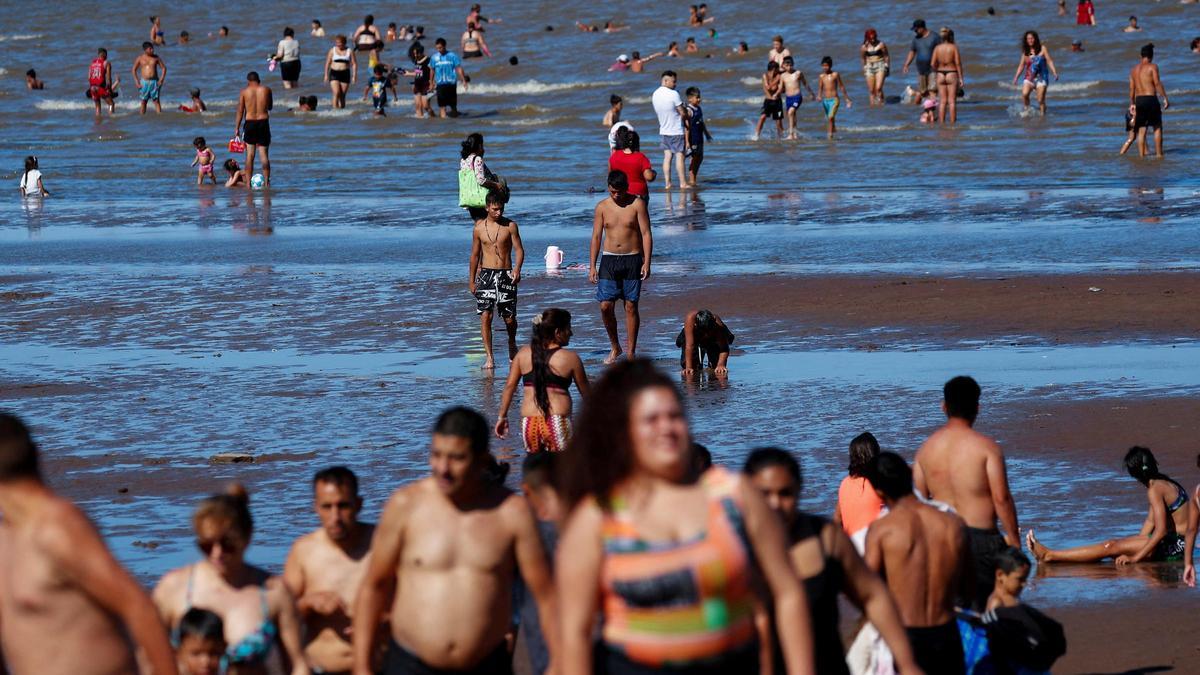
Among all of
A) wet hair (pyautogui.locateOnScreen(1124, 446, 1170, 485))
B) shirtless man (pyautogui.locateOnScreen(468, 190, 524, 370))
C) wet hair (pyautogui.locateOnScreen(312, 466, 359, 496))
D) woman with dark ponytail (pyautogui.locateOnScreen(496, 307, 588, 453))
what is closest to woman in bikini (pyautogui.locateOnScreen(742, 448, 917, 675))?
wet hair (pyautogui.locateOnScreen(312, 466, 359, 496))

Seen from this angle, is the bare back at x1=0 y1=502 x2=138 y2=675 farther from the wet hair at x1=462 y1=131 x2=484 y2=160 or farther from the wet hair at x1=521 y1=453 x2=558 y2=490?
the wet hair at x1=462 y1=131 x2=484 y2=160

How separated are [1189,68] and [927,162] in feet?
49.0

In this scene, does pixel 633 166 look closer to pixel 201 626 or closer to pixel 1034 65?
pixel 201 626

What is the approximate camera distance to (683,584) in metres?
3.89

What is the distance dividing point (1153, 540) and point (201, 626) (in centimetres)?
504

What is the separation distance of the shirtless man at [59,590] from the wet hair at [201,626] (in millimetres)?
587

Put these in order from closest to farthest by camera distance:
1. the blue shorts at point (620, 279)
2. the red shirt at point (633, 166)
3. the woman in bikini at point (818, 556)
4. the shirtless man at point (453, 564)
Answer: the woman in bikini at point (818, 556) → the shirtless man at point (453, 564) → the blue shorts at point (620, 279) → the red shirt at point (633, 166)

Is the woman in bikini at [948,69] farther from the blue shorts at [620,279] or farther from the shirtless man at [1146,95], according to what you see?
the blue shorts at [620,279]

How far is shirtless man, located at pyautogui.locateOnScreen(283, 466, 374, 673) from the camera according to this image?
5574 millimetres

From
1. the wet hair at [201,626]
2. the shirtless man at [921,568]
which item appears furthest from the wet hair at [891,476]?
the wet hair at [201,626]

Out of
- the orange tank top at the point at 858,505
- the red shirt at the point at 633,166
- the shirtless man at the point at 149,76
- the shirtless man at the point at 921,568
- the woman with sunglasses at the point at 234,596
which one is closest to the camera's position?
the woman with sunglasses at the point at 234,596

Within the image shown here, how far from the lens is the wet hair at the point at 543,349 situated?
9117 millimetres

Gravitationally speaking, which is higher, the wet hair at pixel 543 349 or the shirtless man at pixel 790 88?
the shirtless man at pixel 790 88

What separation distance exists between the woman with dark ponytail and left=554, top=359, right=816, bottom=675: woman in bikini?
500 centimetres
